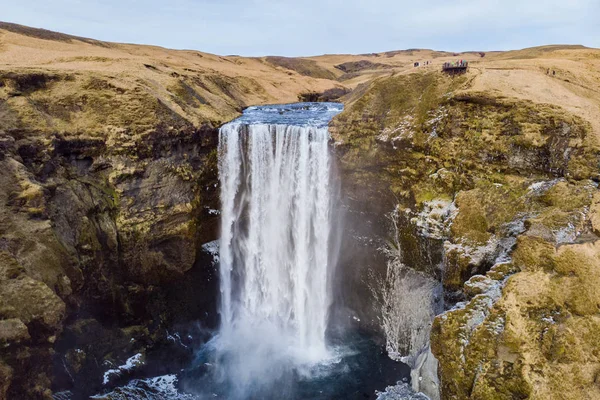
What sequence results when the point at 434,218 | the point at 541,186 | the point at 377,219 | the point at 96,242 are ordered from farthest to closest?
the point at 377,219
the point at 96,242
the point at 434,218
the point at 541,186

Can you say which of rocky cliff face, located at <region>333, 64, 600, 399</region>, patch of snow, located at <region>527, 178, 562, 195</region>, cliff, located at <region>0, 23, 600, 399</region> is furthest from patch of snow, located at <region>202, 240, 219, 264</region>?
patch of snow, located at <region>527, 178, 562, 195</region>

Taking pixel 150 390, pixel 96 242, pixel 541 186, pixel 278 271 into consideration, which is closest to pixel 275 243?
pixel 278 271

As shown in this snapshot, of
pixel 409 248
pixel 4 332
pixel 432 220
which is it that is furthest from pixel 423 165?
pixel 4 332

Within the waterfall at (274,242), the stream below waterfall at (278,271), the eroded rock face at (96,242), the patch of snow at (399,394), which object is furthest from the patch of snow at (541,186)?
the eroded rock face at (96,242)

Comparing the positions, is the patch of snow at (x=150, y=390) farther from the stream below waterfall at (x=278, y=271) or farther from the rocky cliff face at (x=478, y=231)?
the rocky cliff face at (x=478, y=231)

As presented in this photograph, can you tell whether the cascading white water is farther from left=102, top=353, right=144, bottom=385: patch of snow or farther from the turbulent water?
left=102, top=353, right=144, bottom=385: patch of snow

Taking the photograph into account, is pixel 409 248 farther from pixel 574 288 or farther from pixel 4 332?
pixel 4 332

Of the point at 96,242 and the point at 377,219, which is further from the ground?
the point at 377,219

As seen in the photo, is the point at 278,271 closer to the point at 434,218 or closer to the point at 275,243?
the point at 275,243
